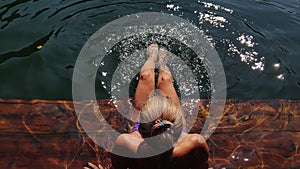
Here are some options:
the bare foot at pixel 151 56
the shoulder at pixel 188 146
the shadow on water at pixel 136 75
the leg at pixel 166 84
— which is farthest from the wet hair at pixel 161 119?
the bare foot at pixel 151 56

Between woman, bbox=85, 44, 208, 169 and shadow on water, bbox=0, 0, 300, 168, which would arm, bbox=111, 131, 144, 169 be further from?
shadow on water, bbox=0, 0, 300, 168

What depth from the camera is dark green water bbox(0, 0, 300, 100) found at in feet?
16.1

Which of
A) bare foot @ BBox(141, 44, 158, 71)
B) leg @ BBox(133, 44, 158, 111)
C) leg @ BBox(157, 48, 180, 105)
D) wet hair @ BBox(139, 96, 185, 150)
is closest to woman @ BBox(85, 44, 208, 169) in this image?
wet hair @ BBox(139, 96, 185, 150)

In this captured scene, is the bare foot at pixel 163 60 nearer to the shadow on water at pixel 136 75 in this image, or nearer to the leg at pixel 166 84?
the leg at pixel 166 84

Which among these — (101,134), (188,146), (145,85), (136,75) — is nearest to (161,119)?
(188,146)

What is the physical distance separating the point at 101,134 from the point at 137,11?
414 centimetres

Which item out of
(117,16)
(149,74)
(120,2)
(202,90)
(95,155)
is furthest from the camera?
(120,2)

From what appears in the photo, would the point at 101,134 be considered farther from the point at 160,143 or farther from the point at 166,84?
the point at 160,143

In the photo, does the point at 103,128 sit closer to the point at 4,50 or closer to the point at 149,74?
the point at 149,74

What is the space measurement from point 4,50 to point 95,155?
125 inches

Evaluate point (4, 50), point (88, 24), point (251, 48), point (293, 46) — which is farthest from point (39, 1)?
point (293, 46)

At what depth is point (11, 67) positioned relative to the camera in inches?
195

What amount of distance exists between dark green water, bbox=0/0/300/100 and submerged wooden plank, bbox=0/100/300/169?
0.55 metres

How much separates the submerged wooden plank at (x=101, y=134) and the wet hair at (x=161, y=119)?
3.78 feet
